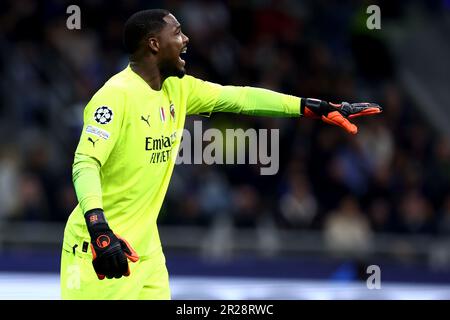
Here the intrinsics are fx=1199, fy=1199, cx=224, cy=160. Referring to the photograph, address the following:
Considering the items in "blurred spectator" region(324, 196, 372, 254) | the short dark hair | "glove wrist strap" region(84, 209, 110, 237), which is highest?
the short dark hair

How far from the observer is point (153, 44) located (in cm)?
687

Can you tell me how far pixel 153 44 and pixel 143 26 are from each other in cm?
12

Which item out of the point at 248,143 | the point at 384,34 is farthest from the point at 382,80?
the point at 248,143

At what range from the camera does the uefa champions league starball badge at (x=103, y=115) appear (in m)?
6.50

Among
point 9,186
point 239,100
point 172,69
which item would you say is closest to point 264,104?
point 239,100

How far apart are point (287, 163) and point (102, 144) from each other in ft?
27.3

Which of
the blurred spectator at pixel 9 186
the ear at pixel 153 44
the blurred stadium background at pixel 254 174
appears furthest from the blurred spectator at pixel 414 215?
the ear at pixel 153 44

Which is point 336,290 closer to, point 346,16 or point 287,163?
point 287,163

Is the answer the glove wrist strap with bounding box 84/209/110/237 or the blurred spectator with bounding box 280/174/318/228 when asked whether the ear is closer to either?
the glove wrist strap with bounding box 84/209/110/237

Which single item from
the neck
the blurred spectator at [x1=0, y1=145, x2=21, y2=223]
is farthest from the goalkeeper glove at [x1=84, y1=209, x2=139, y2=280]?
the blurred spectator at [x1=0, y1=145, x2=21, y2=223]

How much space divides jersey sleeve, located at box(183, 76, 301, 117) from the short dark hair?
0.50 meters

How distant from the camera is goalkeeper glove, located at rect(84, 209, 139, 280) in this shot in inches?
239

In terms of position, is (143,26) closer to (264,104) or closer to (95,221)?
(264,104)

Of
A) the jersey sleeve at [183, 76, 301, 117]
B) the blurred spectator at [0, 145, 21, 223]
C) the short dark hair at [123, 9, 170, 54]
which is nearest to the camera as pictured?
the short dark hair at [123, 9, 170, 54]
